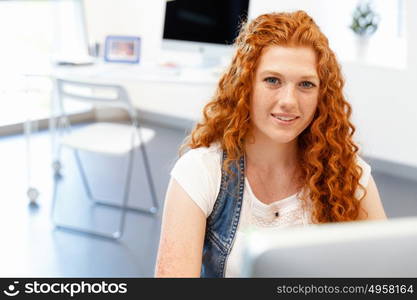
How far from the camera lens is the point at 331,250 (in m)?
0.57

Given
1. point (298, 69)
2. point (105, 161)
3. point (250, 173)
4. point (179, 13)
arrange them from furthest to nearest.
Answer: point (105, 161) < point (179, 13) < point (250, 173) < point (298, 69)

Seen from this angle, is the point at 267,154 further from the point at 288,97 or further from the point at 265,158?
the point at 288,97

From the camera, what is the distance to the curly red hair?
4.04 ft

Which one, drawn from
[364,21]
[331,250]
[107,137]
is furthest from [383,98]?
[331,250]

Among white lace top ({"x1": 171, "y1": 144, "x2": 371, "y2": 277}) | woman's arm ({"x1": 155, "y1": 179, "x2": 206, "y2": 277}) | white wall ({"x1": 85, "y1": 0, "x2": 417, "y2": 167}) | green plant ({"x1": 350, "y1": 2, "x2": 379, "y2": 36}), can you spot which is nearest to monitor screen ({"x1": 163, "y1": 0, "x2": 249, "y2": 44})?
white wall ({"x1": 85, "y1": 0, "x2": 417, "y2": 167})

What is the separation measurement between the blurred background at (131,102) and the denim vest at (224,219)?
153 centimetres

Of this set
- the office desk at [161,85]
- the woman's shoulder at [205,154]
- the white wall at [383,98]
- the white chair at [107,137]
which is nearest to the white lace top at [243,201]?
the woman's shoulder at [205,154]

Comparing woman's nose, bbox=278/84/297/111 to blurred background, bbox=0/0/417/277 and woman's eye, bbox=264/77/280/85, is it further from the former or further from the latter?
blurred background, bbox=0/0/417/277

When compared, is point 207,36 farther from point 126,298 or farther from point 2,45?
point 126,298

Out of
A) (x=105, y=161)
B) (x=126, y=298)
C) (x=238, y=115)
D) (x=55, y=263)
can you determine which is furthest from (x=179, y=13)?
(x=126, y=298)

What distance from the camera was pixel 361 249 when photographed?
0.57 m

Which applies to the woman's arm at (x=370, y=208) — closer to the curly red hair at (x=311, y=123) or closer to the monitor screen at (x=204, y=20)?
the curly red hair at (x=311, y=123)

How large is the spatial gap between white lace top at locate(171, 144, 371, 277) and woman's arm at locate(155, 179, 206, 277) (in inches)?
0.9

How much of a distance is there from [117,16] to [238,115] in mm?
4341
